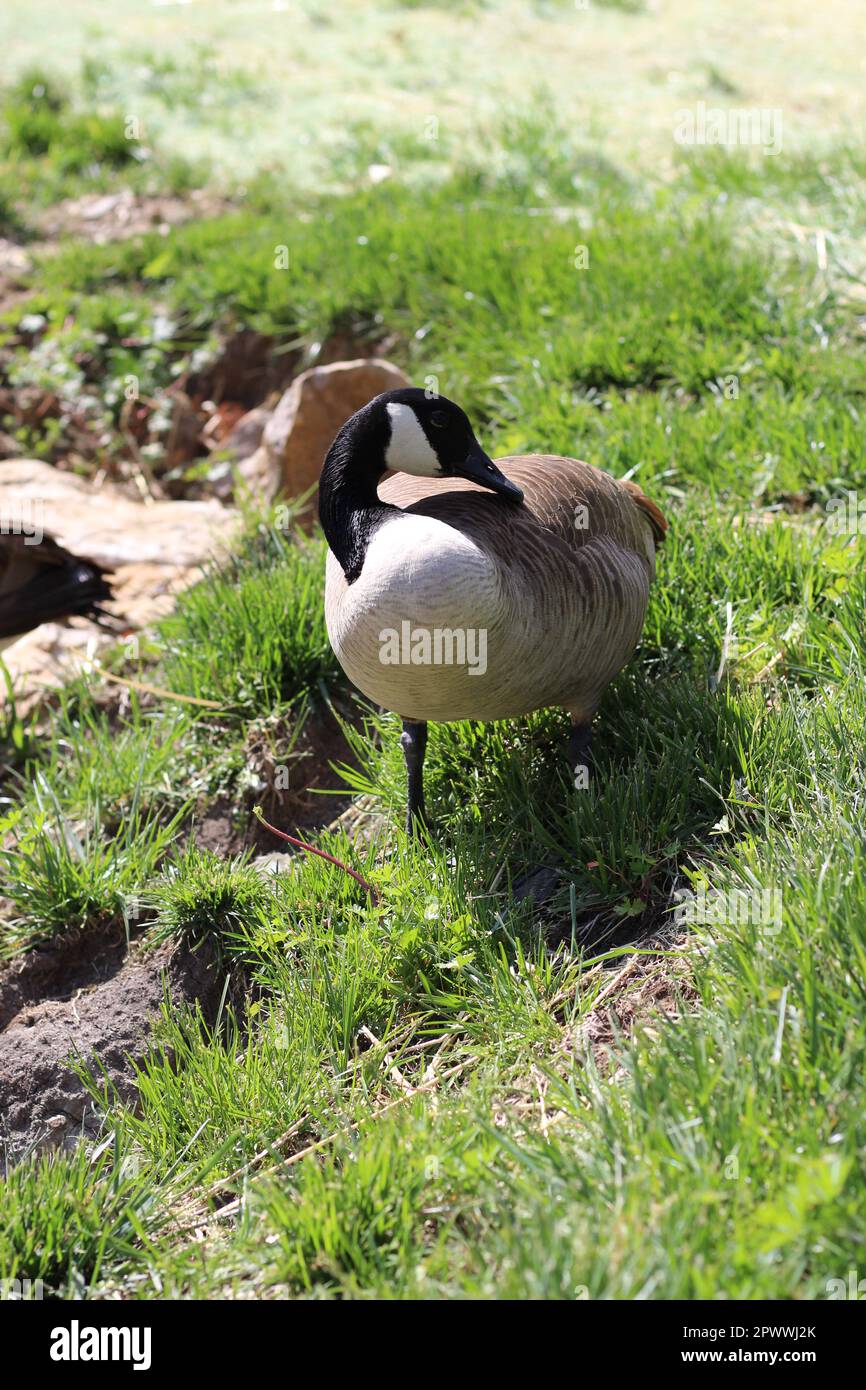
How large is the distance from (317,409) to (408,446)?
2.23 metres

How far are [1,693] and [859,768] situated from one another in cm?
354

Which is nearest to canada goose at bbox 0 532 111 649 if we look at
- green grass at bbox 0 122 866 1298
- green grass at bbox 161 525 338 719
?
green grass at bbox 0 122 866 1298

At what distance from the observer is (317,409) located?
18.1 ft

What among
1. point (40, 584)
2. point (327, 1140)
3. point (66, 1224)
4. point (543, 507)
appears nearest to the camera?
point (66, 1224)

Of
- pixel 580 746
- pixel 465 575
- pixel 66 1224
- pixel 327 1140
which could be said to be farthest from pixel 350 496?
pixel 66 1224

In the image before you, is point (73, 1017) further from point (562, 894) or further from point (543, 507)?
point (543, 507)

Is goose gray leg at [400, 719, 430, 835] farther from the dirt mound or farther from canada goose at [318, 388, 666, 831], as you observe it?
the dirt mound

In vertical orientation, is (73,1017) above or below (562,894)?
below

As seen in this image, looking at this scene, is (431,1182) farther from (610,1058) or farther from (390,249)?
(390,249)

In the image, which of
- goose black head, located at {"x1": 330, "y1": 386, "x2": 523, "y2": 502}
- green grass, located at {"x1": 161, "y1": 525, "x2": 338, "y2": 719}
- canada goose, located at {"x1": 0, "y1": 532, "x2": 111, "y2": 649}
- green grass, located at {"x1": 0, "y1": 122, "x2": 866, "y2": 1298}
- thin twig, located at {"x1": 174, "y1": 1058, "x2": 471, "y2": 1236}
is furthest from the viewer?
canada goose, located at {"x1": 0, "y1": 532, "x2": 111, "y2": 649}

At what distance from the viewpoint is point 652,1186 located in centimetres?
220

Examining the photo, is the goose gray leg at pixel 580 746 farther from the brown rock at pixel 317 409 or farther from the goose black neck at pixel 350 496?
the brown rock at pixel 317 409

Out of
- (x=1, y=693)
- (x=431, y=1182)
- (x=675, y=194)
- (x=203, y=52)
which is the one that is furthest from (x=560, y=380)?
(x=203, y=52)

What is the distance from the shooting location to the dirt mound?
3400 mm
